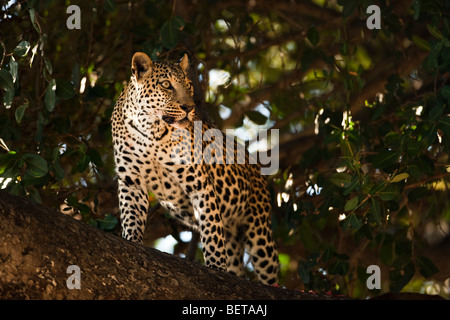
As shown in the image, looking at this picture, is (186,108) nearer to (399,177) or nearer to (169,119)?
(169,119)

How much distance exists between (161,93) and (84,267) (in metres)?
2.06

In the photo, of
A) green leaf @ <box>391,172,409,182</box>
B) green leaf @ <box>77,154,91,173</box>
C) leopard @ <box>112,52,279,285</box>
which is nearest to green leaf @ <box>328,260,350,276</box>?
leopard @ <box>112,52,279,285</box>

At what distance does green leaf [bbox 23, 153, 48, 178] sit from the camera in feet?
17.7

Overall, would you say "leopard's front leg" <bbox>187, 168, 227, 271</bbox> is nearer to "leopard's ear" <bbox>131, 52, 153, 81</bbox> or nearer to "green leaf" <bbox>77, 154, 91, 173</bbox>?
"green leaf" <bbox>77, 154, 91, 173</bbox>

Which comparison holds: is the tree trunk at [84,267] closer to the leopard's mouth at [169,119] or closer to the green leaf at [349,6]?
the leopard's mouth at [169,119]

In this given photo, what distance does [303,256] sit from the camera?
945 cm

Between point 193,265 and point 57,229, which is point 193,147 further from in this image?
point 57,229

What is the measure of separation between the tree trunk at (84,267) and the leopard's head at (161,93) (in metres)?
1.44

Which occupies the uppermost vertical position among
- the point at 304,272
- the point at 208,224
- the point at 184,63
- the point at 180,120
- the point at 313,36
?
the point at 313,36

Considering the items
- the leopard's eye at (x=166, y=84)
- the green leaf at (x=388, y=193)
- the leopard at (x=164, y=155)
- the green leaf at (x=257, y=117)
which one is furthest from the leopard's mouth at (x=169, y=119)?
the green leaf at (x=257, y=117)

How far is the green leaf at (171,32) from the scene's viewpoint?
6.45m

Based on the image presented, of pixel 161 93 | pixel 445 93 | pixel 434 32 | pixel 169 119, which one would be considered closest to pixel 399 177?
pixel 445 93

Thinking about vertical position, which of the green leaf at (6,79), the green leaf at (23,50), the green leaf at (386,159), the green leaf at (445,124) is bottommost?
the green leaf at (386,159)

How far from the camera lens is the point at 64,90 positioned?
231 inches
